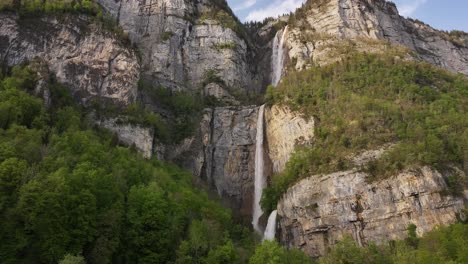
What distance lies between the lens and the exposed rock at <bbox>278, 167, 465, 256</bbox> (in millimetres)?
44188

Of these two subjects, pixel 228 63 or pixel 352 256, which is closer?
pixel 352 256

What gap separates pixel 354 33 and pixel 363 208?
127ft

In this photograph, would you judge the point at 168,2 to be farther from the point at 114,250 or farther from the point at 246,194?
the point at 114,250

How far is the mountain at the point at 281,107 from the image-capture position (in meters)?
47.2

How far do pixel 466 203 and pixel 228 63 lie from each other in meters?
44.4

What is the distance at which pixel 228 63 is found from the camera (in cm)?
7725

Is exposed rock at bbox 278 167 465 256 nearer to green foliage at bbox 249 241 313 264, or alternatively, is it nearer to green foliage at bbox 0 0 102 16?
green foliage at bbox 249 241 313 264

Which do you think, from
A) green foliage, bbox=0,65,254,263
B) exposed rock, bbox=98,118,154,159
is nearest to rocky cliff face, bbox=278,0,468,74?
exposed rock, bbox=98,118,154,159

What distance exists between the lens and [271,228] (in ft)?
177

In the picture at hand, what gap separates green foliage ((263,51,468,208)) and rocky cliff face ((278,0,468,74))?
271 inches

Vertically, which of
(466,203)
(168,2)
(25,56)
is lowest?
(466,203)

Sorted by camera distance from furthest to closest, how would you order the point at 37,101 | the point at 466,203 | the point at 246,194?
the point at 246,194, the point at 37,101, the point at 466,203

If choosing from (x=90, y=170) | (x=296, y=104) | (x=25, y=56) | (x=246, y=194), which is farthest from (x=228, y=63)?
(x=90, y=170)

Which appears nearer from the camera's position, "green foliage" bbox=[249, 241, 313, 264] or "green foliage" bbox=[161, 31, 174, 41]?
"green foliage" bbox=[249, 241, 313, 264]
